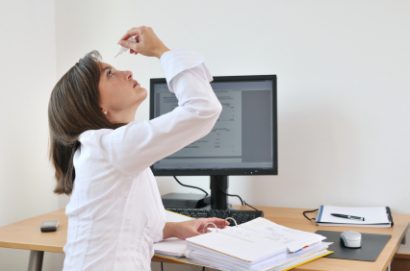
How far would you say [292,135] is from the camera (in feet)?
6.62

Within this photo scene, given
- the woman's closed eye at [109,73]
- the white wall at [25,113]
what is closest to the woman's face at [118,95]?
the woman's closed eye at [109,73]

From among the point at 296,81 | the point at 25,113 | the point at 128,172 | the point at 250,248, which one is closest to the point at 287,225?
the point at 250,248

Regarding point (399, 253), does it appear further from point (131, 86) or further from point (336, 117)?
point (131, 86)

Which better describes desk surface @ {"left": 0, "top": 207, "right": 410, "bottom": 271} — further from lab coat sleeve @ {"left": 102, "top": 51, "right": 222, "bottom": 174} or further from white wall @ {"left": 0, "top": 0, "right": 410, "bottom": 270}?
lab coat sleeve @ {"left": 102, "top": 51, "right": 222, "bottom": 174}

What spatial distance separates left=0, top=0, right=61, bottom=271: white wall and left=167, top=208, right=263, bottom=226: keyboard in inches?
28.5

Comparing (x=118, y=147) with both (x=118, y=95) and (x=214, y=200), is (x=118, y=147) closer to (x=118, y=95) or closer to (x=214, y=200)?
(x=118, y=95)

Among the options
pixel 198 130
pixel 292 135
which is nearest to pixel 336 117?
pixel 292 135

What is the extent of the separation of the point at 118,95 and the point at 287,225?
692 millimetres

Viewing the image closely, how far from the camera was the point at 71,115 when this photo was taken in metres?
1.34

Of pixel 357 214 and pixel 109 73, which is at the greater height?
pixel 109 73

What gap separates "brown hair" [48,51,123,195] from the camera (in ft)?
4.42

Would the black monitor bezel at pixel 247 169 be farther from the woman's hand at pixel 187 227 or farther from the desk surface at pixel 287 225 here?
the woman's hand at pixel 187 227

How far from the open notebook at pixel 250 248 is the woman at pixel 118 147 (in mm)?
111

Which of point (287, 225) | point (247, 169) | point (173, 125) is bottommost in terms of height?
point (287, 225)
